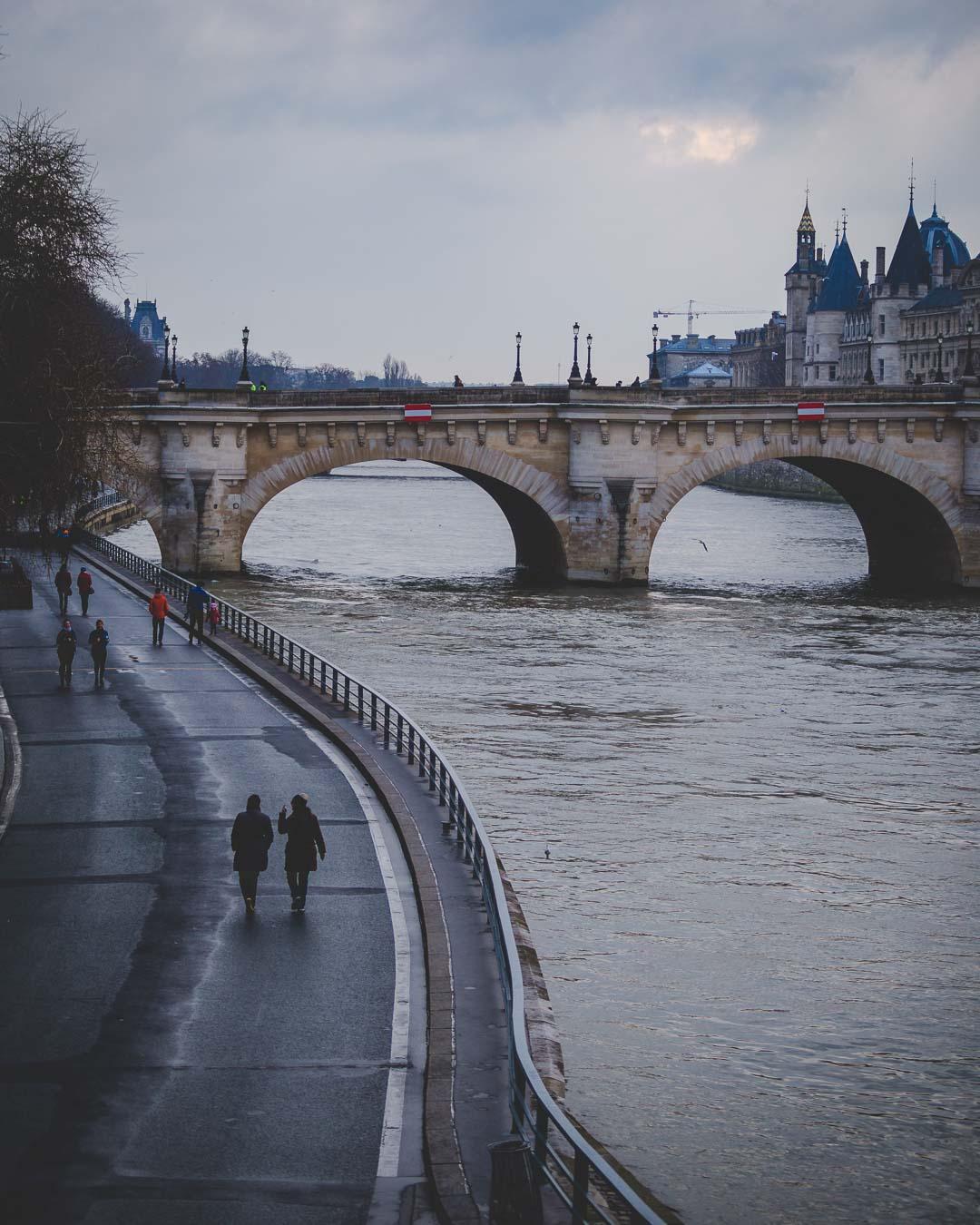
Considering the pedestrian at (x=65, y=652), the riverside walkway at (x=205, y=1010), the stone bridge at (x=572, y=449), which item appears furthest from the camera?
the stone bridge at (x=572, y=449)

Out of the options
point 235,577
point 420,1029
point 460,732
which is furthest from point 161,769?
point 235,577

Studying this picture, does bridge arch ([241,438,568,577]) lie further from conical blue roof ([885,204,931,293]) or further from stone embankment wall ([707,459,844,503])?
conical blue roof ([885,204,931,293])

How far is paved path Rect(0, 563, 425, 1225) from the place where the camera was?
12.3 m

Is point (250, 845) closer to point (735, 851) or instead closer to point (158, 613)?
point (735, 851)

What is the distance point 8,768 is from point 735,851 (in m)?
11.0

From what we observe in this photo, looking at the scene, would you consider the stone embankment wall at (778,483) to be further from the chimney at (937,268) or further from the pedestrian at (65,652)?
the pedestrian at (65,652)

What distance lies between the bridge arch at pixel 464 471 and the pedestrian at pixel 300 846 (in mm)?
41795

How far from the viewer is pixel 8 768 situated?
2708 cm

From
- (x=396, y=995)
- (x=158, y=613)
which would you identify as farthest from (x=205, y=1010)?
(x=158, y=613)

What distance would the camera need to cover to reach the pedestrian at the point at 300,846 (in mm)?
18906

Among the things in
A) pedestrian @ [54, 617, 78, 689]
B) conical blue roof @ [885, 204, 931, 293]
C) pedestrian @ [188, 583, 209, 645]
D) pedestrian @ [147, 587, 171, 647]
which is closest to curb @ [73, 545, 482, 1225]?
pedestrian @ [54, 617, 78, 689]

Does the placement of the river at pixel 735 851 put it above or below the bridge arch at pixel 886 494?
below

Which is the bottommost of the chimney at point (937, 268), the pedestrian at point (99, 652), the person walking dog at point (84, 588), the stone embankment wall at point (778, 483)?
the pedestrian at point (99, 652)

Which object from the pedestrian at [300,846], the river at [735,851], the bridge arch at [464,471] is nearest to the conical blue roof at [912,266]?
the bridge arch at [464,471]
